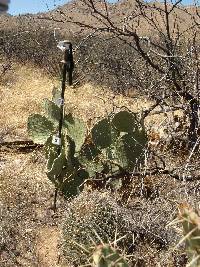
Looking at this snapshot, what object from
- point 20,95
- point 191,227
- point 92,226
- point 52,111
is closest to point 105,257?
point 191,227

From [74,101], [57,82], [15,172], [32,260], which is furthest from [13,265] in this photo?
[57,82]

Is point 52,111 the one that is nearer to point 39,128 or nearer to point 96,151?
point 39,128

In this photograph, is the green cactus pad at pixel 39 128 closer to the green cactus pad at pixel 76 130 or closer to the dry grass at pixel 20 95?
the green cactus pad at pixel 76 130

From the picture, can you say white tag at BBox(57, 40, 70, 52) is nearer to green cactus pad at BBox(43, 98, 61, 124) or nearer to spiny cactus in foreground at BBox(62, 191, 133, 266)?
green cactus pad at BBox(43, 98, 61, 124)

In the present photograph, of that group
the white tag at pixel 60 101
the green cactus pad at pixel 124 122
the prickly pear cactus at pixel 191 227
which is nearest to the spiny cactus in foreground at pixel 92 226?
the green cactus pad at pixel 124 122

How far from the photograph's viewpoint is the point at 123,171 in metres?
4.42

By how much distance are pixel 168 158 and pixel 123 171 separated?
82 cm

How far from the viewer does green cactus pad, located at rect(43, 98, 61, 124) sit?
4.74 metres

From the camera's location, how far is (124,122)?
4.46 metres

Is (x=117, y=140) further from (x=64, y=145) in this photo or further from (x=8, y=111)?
(x=8, y=111)

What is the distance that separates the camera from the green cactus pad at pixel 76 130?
4.56 m

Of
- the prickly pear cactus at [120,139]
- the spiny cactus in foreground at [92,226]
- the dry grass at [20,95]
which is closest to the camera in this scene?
the spiny cactus in foreground at [92,226]

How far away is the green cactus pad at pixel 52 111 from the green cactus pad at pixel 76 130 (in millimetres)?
92

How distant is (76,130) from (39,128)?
1.38 ft
